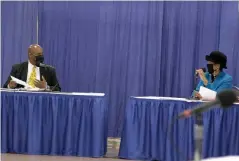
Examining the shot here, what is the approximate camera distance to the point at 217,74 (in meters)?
4.99

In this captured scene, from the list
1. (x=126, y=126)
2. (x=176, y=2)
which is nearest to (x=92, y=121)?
(x=126, y=126)

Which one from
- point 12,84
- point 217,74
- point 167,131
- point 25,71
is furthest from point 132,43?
point 167,131

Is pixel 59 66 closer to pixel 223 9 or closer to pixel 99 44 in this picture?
pixel 99 44

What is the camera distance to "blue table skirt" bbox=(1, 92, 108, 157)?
4863 mm

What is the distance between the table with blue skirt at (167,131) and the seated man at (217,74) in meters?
0.46

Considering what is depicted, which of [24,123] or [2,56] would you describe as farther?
[2,56]

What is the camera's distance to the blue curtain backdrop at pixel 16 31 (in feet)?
22.7

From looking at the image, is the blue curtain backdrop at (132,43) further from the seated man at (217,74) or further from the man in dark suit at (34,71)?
the seated man at (217,74)

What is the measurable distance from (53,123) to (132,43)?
230cm

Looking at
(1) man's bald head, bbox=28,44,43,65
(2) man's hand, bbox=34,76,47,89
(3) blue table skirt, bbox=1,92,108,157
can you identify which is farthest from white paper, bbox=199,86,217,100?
(1) man's bald head, bbox=28,44,43,65

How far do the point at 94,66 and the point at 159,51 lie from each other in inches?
41.9

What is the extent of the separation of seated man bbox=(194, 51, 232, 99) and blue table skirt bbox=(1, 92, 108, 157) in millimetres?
1244

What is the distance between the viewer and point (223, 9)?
6477 millimetres

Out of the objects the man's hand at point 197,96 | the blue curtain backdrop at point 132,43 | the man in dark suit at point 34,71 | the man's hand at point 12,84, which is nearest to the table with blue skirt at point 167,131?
the man's hand at point 197,96
